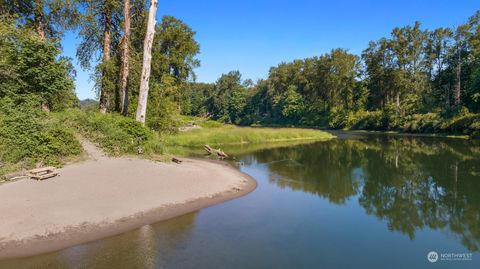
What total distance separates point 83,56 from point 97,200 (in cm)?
1883

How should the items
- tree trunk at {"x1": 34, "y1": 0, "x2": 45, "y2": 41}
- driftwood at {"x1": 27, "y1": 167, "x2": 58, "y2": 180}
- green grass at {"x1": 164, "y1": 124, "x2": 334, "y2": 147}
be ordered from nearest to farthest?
driftwood at {"x1": 27, "y1": 167, "x2": 58, "y2": 180}
tree trunk at {"x1": 34, "y1": 0, "x2": 45, "y2": 41}
green grass at {"x1": 164, "y1": 124, "x2": 334, "y2": 147}

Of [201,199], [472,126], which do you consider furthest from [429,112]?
[201,199]

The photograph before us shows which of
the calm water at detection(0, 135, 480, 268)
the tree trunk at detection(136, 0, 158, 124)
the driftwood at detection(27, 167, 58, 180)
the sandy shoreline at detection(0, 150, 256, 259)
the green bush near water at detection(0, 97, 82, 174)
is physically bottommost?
the calm water at detection(0, 135, 480, 268)

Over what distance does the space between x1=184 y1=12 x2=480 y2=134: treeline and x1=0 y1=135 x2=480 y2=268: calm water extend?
39.3 m

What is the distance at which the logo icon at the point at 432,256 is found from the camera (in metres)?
8.81

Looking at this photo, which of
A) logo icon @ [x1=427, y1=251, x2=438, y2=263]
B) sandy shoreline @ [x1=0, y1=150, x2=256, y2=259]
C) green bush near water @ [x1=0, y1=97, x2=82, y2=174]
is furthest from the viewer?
green bush near water @ [x1=0, y1=97, x2=82, y2=174]

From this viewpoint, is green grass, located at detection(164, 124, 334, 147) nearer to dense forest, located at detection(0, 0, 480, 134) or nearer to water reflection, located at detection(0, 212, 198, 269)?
dense forest, located at detection(0, 0, 480, 134)

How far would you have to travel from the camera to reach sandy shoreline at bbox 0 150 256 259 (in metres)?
8.99

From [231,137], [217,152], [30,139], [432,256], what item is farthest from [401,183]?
[231,137]

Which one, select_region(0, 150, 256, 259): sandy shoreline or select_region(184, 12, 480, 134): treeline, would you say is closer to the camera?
select_region(0, 150, 256, 259): sandy shoreline

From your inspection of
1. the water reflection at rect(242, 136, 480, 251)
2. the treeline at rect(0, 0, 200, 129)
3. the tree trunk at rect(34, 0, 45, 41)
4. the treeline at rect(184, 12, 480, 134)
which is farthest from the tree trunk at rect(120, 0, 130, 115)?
the treeline at rect(184, 12, 480, 134)

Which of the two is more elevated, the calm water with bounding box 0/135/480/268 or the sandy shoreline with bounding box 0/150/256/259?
the sandy shoreline with bounding box 0/150/256/259

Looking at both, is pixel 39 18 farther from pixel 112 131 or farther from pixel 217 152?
pixel 217 152

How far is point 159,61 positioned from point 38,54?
1150 inches
